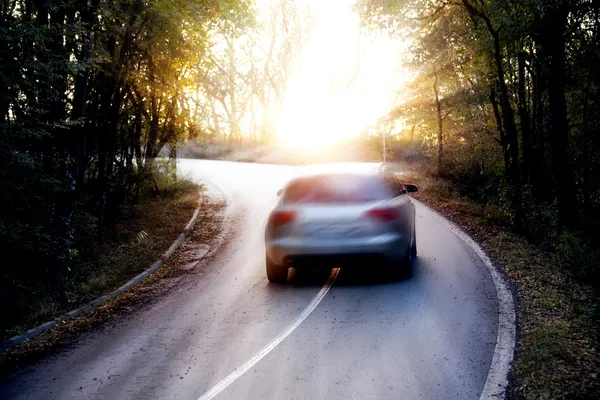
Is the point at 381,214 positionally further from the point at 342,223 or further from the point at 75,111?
the point at 75,111

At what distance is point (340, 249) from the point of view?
A: 7.88 meters

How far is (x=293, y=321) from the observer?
6902 mm

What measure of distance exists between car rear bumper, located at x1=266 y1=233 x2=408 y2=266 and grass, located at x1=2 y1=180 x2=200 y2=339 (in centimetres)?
341

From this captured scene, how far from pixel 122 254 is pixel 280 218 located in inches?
198

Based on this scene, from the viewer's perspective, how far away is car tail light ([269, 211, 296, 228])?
8125mm

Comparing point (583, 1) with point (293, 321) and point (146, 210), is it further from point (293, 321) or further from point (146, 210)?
point (146, 210)

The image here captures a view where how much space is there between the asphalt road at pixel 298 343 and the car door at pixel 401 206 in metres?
0.80

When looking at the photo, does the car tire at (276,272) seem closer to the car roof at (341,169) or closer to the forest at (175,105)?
the car roof at (341,169)

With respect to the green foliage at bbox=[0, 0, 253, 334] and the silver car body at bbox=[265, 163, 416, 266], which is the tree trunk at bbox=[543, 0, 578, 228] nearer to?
the silver car body at bbox=[265, 163, 416, 266]

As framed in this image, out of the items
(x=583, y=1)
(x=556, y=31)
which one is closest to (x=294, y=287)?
(x=556, y=31)

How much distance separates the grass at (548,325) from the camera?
4.68m

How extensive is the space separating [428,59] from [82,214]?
45.3ft

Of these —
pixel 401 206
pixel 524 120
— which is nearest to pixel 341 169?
pixel 401 206

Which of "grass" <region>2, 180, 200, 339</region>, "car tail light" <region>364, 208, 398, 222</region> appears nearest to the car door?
"car tail light" <region>364, 208, 398, 222</region>
